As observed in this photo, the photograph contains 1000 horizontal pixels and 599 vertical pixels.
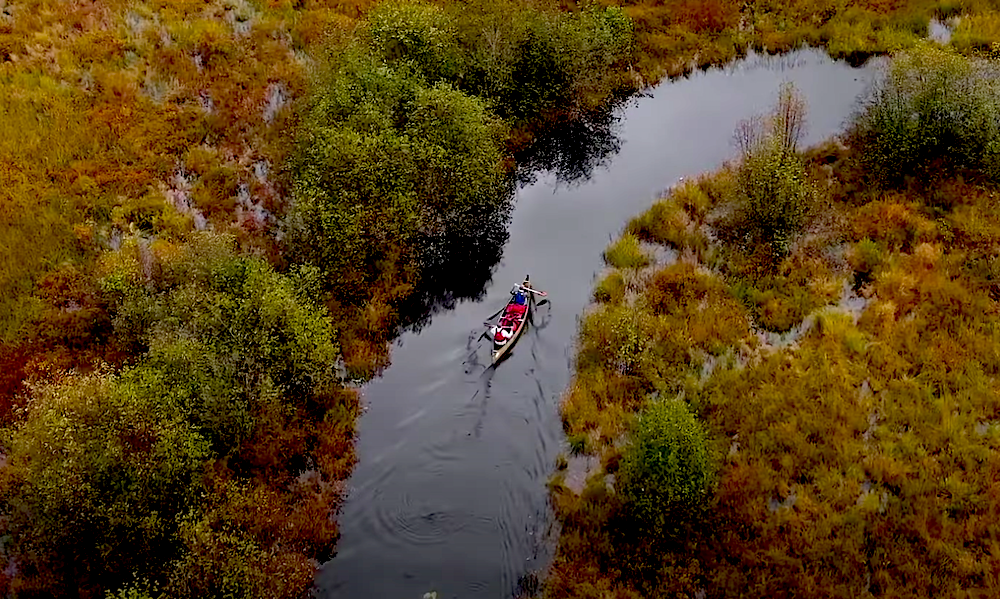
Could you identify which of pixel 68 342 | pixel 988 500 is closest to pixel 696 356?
pixel 988 500

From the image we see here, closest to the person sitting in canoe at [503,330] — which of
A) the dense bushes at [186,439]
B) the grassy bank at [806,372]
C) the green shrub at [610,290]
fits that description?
the grassy bank at [806,372]

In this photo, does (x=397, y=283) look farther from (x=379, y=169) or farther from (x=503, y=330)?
(x=503, y=330)

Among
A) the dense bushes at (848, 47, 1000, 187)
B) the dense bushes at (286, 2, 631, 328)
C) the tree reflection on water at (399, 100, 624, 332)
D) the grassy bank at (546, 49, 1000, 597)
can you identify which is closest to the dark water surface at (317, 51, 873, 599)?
the tree reflection on water at (399, 100, 624, 332)

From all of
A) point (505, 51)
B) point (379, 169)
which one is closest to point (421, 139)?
point (379, 169)

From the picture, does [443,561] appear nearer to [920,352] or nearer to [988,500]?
[988,500]

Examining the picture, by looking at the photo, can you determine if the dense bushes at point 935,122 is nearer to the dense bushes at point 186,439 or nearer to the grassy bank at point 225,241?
the grassy bank at point 225,241
